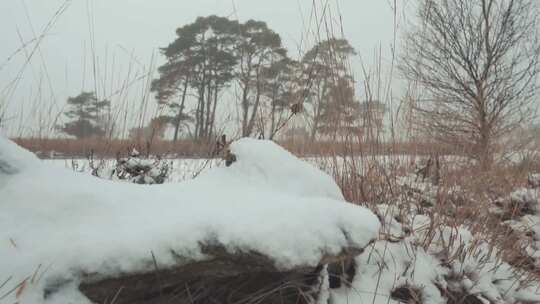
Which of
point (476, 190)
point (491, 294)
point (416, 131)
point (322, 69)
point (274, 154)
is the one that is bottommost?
point (491, 294)

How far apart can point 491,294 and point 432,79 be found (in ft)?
21.1

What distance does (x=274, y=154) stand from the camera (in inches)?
47.8

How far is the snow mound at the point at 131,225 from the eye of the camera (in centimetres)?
66

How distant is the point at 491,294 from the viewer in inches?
46.2

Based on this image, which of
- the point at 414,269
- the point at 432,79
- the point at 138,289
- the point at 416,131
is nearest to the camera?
the point at 138,289

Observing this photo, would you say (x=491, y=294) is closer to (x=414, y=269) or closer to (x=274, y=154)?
(x=414, y=269)

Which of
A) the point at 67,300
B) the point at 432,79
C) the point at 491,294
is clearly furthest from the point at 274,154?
the point at 432,79

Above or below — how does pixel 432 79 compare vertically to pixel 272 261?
above

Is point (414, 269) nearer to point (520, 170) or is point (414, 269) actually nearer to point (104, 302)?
point (104, 302)

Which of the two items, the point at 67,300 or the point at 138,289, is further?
the point at 138,289

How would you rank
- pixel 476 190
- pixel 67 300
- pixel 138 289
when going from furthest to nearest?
pixel 476 190, pixel 138 289, pixel 67 300

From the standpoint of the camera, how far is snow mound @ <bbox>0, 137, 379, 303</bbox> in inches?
26.0

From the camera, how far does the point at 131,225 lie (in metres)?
0.76

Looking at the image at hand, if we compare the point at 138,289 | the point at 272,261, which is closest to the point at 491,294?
the point at 272,261
